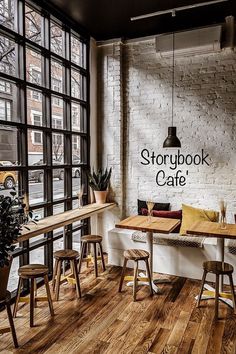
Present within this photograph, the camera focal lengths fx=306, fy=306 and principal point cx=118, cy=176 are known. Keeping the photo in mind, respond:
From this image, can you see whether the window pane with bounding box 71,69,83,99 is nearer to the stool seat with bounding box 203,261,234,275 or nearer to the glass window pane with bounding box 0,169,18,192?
the glass window pane with bounding box 0,169,18,192

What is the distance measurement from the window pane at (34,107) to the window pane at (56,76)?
0.36 meters

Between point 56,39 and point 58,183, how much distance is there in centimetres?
198

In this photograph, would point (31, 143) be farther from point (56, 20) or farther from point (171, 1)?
point (171, 1)

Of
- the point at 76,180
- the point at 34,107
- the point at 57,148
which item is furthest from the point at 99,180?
the point at 34,107

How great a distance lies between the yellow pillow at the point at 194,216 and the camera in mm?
4332

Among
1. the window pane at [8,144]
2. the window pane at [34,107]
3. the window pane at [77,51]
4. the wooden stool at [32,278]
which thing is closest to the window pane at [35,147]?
the window pane at [34,107]

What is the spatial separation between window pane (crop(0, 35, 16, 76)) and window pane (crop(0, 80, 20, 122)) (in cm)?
14

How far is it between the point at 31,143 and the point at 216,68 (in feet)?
9.61

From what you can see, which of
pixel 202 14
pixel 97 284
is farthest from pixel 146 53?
pixel 97 284

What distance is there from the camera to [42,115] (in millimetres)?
3951

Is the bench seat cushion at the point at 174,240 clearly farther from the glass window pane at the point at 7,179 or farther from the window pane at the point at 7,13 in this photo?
the window pane at the point at 7,13

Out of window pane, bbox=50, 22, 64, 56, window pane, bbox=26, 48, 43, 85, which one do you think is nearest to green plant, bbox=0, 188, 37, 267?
window pane, bbox=26, 48, 43, 85

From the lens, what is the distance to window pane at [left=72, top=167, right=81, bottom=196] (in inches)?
185

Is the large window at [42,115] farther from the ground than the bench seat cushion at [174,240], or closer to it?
farther from the ground
